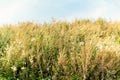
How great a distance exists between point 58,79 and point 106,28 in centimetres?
684

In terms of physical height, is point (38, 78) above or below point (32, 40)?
below

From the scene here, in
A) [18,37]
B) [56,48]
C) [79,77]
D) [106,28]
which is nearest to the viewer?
[79,77]

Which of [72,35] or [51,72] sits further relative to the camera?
[72,35]

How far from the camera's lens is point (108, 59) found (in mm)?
8547

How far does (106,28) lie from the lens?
48.5ft

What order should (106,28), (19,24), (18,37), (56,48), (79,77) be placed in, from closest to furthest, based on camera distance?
(79,77) → (56,48) → (18,37) → (19,24) → (106,28)

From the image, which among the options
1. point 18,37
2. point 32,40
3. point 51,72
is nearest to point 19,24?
point 18,37

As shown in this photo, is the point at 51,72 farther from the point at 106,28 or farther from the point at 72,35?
the point at 106,28

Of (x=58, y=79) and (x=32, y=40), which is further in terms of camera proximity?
(x=32, y=40)

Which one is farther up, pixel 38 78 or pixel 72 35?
pixel 72 35

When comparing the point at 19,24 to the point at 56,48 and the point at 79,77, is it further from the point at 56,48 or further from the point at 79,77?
the point at 79,77

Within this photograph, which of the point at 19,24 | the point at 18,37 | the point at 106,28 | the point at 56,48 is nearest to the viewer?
the point at 56,48

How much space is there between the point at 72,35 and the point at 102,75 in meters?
2.26

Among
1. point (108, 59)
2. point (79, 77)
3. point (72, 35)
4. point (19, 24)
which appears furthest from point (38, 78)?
point (19, 24)
